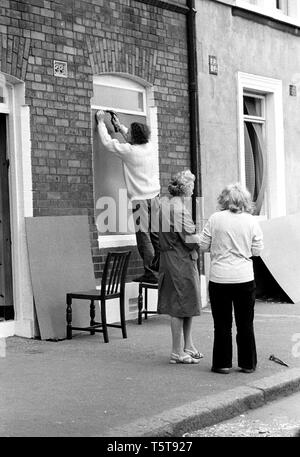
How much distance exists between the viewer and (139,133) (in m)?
10.7

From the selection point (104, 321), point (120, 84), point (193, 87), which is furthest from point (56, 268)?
point (193, 87)

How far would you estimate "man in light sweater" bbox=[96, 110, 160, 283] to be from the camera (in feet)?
34.8

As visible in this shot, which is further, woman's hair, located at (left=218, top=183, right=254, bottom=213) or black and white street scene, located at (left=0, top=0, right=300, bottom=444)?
woman's hair, located at (left=218, top=183, right=254, bottom=213)

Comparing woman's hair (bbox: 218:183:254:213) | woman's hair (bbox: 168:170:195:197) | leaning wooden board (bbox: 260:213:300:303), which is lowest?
leaning wooden board (bbox: 260:213:300:303)

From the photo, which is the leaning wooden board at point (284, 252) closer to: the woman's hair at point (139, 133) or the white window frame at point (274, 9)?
the woman's hair at point (139, 133)

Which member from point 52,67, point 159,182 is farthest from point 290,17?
point 52,67

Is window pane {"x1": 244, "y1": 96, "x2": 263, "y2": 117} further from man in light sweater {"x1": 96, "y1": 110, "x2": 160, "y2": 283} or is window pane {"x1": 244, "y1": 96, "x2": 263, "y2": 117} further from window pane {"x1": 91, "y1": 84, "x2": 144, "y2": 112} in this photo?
man in light sweater {"x1": 96, "y1": 110, "x2": 160, "y2": 283}

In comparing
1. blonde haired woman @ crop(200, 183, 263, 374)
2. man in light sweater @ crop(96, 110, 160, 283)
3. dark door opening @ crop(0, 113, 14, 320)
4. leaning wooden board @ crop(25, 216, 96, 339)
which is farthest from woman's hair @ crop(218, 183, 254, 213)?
dark door opening @ crop(0, 113, 14, 320)

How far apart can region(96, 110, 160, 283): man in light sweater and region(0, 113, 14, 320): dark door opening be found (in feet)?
4.68

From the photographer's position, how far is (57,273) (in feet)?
31.7

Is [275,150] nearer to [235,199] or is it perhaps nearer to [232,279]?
[235,199]

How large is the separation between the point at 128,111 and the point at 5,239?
2.76 metres

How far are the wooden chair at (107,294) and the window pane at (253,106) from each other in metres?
5.42

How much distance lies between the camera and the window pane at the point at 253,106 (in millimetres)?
14078
